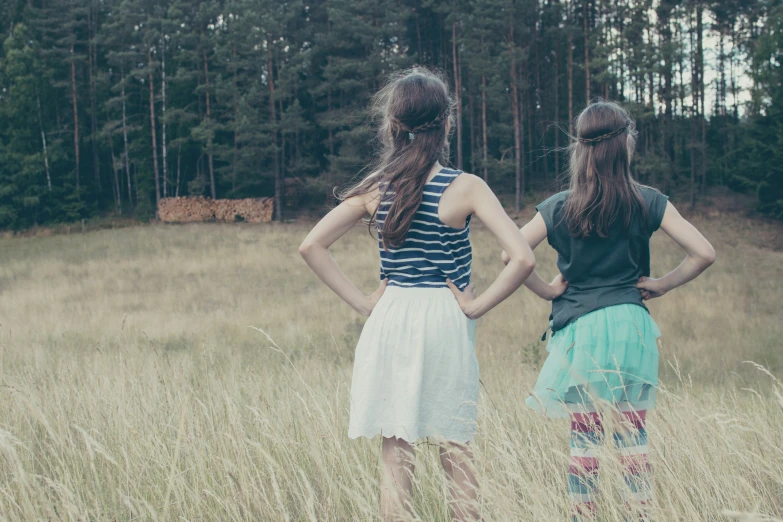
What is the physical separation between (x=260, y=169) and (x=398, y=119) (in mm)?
30255

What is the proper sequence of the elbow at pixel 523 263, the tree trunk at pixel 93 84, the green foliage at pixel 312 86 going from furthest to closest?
the tree trunk at pixel 93 84, the green foliage at pixel 312 86, the elbow at pixel 523 263

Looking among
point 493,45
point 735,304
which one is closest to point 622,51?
point 493,45

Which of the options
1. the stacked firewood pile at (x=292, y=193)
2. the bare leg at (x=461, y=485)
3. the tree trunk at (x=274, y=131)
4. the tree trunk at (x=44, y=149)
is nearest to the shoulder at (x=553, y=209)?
the bare leg at (x=461, y=485)

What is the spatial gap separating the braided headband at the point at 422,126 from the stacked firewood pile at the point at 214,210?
28.3 metres

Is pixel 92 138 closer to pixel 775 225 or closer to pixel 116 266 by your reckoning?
pixel 116 266

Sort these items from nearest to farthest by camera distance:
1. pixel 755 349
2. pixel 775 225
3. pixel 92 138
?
pixel 755 349
pixel 775 225
pixel 92 138

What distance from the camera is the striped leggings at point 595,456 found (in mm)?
2359

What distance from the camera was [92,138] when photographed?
35125 millimetres

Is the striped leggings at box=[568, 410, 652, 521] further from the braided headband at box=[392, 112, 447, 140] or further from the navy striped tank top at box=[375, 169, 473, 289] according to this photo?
the braided headband at box=[392, 112, 447, 140]

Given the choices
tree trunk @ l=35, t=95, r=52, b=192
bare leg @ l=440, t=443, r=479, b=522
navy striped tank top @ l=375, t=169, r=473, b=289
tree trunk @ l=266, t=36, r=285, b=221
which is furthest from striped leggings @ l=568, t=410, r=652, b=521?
tree trunk @ l=35, t=95, r=52, b=192

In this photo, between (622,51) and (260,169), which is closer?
(622,51)

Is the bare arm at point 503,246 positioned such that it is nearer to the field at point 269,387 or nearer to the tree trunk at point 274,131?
the field at point 269,387

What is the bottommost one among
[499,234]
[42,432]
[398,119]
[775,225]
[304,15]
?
[775,225]

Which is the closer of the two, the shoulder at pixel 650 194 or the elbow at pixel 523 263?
the elbow at pixel 523 263
